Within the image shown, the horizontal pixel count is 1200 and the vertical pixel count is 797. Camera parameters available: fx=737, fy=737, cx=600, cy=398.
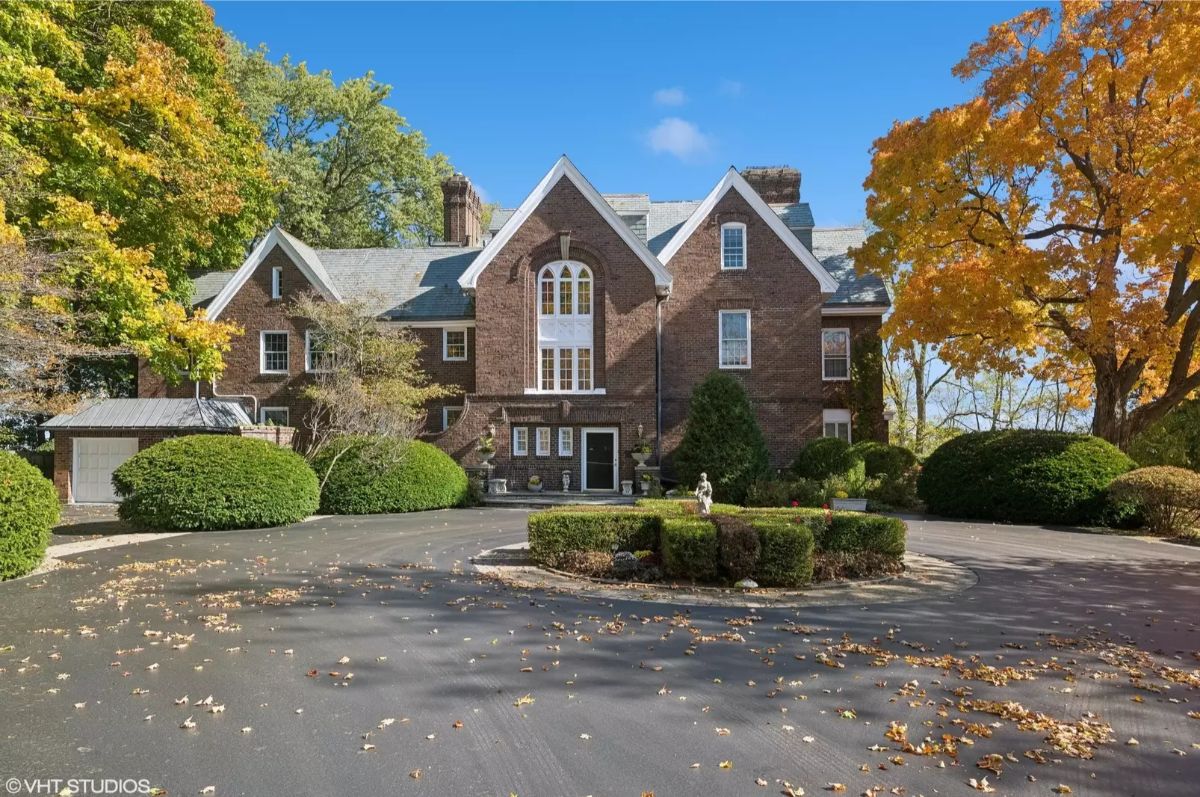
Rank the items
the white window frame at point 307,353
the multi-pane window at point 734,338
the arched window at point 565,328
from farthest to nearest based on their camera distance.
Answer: the white window frame at point 307,353, the multi-pane window at point 734,338, the arched window at point 565,328

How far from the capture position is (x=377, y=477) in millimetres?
20016

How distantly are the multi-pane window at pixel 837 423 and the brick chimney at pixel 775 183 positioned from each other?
943cm

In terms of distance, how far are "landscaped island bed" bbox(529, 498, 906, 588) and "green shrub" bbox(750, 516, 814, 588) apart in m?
0.01

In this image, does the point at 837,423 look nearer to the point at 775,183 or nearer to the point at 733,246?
the point at 733,246

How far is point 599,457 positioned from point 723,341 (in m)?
6.07

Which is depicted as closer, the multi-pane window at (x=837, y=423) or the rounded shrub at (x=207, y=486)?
the rounded shrub at (x=207, y=486)

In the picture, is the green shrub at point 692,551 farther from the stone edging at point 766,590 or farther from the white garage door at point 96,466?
the white garage door at point 96,466

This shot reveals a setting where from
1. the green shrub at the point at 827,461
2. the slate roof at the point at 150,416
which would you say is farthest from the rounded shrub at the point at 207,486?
the green shrub at the point at 827,461

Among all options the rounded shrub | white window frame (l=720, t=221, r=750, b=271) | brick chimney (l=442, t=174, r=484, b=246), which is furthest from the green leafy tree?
the rounded shrub

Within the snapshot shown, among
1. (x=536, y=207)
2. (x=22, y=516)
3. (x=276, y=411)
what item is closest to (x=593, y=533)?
(x=22, y=516)

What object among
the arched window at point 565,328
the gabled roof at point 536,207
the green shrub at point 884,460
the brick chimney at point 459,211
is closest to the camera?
the green shrub at point 884,460

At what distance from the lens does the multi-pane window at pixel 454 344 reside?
27.6 m

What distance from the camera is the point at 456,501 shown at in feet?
71.3

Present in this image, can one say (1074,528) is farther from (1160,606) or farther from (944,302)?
(1160,606)
